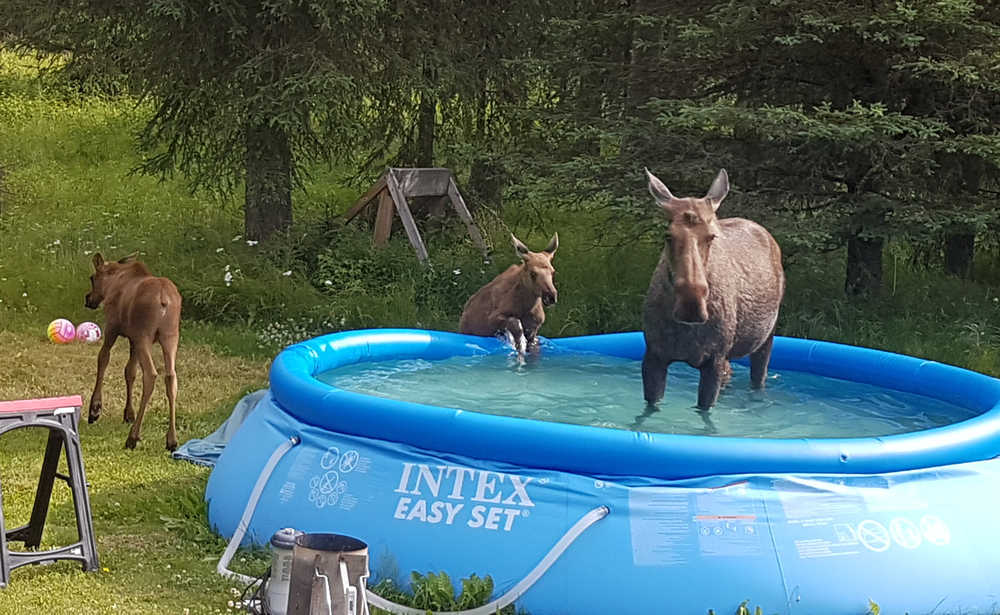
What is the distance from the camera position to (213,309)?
14828 millimetres

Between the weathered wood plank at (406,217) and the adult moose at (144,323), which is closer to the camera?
the adult moose at (144,323)

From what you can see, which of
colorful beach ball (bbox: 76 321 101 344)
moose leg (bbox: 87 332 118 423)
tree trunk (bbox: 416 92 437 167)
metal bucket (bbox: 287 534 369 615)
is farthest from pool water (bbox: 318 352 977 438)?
tree trunk (bbox: 416 92 437 167)

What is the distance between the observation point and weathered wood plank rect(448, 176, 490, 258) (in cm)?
1544

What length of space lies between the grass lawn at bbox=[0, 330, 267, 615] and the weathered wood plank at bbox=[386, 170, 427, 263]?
2946mm

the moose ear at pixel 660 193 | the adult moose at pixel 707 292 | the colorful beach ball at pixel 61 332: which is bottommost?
the colorful beach ball at pixel 61 332

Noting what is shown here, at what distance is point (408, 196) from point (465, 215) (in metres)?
0.77

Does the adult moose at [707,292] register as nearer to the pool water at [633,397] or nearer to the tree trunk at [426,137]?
the pool water at [633,397]

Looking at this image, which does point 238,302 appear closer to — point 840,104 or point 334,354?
point 334,354

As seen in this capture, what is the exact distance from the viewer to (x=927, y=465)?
6.05 metres

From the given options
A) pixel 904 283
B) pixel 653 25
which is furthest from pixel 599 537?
pixel 904 283

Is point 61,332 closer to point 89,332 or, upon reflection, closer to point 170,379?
point 89,332

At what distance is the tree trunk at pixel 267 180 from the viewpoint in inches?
581

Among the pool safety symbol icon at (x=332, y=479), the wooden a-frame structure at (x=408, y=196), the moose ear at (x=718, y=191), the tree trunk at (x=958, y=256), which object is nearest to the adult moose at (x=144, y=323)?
the pool safety symbol icon at (x=332, y=479)

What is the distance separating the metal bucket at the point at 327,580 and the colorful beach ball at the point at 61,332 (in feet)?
28.7
